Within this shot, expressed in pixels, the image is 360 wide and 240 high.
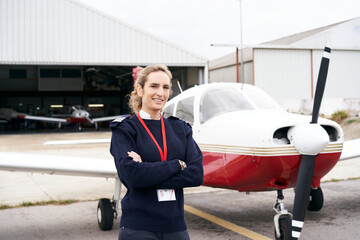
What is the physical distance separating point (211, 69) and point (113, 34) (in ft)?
51.9

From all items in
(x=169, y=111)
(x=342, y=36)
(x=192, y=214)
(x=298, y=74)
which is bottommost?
(x=192, y=214)

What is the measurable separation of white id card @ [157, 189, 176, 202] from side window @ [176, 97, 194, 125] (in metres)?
3.36

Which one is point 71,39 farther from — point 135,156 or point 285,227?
point 135,156

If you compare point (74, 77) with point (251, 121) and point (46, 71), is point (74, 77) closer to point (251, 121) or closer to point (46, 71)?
point (46, 71)

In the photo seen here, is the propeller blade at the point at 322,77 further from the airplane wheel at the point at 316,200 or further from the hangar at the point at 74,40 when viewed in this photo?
the hangar at the point at 74,40

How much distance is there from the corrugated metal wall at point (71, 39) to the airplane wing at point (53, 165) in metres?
17.6

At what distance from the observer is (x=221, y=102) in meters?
5.50

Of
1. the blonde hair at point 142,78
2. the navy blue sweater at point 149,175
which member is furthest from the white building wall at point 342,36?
the navy blue sweater at point 149,175

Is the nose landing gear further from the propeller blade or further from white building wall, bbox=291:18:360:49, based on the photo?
white building wall, bbox=291:18:360:49

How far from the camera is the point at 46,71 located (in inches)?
1563

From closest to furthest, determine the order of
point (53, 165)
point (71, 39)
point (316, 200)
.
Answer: point (53, 165) < point (316, 200) < point (71, 39)

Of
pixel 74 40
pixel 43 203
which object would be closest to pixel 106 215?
pixel 43 203

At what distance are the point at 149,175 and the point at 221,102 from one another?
11.0 feet

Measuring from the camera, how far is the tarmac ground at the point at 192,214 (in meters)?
5.38
